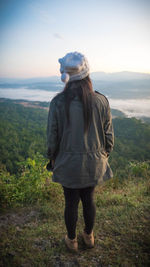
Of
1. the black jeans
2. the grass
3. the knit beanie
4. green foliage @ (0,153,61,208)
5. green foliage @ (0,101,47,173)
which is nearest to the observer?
the knit beanie

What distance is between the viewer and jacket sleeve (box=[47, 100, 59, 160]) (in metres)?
1.15

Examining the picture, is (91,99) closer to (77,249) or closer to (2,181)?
(77,249)

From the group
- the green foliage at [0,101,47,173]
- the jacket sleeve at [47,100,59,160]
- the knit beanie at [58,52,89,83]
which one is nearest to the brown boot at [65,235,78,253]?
the jacket sleeve at [47,100,59,160]

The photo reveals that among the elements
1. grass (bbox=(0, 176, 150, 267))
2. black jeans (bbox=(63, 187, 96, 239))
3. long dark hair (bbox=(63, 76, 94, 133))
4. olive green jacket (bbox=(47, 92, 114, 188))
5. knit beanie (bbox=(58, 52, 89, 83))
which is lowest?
grass (bbox=(0, 176, 150, 267))

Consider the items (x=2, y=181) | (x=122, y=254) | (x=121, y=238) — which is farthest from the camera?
(x=2, y=181)

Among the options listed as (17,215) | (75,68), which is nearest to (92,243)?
(17,215)

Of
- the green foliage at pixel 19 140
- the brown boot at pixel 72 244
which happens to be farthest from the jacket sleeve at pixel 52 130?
the green foliage at pixel 19 140

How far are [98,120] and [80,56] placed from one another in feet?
1.52

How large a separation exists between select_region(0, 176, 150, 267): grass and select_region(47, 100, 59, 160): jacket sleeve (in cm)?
100

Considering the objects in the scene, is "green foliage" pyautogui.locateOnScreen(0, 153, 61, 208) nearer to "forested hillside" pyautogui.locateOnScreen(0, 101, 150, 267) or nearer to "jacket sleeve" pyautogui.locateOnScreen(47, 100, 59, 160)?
"forested hillside" pyautogui.locateOnScreen(0, 101, 150, 267)

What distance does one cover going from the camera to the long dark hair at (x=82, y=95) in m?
1.11

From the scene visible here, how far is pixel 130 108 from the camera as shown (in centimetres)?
4388

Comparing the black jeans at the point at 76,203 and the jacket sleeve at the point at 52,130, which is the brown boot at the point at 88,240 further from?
the jacket sleeve at the point at 52,130

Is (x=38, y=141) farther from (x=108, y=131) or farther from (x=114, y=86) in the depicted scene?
(x=114, y=86)
